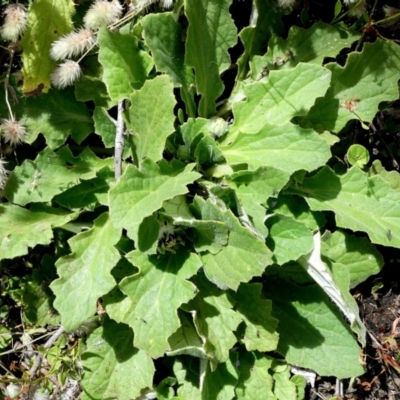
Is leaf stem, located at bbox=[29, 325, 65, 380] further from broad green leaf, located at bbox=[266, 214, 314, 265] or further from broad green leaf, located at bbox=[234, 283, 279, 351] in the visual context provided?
broad green leaf, located at bbox=[266, 214, 314, 265]

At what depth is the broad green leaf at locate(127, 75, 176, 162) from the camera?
217cm

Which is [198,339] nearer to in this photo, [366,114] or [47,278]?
[47,278]

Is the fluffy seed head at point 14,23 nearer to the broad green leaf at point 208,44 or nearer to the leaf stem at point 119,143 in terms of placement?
the leaf stem at point 119,143

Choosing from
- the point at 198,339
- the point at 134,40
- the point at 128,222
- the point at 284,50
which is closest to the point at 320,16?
the point at 284,50

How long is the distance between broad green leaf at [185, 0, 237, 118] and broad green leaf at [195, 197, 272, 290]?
1.80 ft

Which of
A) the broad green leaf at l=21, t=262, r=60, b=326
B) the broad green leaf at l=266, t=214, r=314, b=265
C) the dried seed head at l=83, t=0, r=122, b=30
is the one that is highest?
the dried seed head at l=83, t=0, r=122, b=30

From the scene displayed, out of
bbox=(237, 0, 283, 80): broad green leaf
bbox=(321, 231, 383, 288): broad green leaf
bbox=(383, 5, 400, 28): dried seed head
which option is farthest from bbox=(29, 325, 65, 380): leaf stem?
bbox=(383, 5, 400, 28): dried seed head

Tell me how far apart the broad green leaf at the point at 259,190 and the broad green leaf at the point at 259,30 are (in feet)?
1.91

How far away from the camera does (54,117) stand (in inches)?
99.6

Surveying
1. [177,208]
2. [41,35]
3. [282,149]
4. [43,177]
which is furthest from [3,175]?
[282,149]

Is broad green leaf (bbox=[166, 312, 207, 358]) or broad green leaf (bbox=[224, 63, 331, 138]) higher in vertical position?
broad green leaf (bbox=[224, 63, 331, 138])

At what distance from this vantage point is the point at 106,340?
2646mm

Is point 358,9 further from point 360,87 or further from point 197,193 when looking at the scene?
point 197,193

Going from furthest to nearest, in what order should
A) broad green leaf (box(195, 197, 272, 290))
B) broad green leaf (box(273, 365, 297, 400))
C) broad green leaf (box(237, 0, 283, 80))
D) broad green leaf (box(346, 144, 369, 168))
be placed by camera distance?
broad green leaf (box(273, 365, 297, 400))
broad green leaf (box(346, 144, 369, 168))
broad green leaf (box(237, 0, 283, 80))
broad green leaf (box(195, 197, 272, 290))
